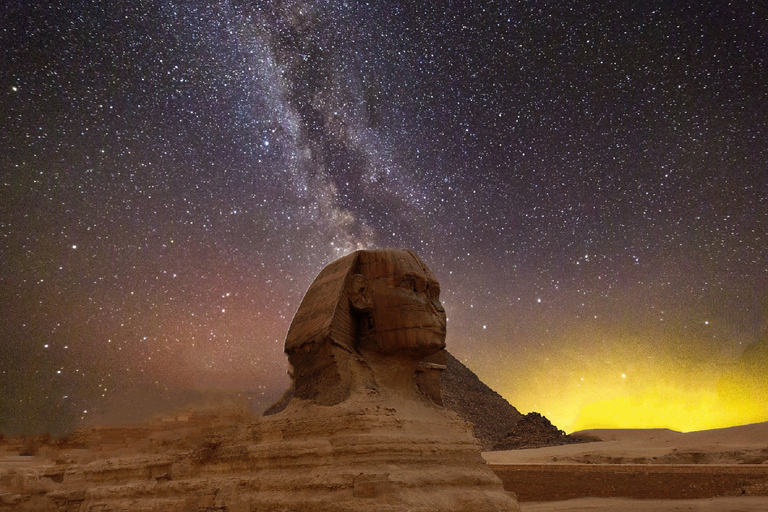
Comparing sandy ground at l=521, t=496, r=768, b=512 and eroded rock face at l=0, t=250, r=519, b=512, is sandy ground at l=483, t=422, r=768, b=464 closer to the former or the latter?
sandy ground at l=521, t=496, r=768, b=512

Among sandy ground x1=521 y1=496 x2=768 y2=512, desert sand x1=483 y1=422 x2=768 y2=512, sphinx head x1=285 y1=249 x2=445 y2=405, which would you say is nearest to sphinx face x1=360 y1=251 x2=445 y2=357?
sphinx head x1=285 y1=249 x2=445 y2=405

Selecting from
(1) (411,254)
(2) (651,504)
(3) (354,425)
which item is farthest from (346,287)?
(2) (651,504)

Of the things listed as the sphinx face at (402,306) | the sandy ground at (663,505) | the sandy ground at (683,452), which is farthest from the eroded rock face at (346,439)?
the sandy ground at (683,452)

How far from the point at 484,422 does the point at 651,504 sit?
23823mm

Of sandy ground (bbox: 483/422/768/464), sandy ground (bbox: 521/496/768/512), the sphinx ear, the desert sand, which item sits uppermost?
the sphinx ear

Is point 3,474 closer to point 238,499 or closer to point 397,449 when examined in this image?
point 238,499

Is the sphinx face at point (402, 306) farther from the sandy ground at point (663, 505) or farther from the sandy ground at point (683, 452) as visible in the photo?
the sandy ground at point (683, 452)

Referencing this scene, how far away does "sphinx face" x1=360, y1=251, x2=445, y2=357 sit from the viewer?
19.0ft

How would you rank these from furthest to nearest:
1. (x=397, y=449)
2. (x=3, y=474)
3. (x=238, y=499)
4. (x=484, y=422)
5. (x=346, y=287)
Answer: (x=484, y=422)
(x=3, y=474)
(x=346, y=287)
(x=238, y=499)
(x=397, y=449)

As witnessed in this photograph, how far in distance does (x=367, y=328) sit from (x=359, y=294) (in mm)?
381

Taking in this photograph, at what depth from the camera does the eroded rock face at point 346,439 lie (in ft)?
15.9

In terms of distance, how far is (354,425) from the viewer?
16.4 ft

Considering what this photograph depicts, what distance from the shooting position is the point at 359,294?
6.05 meters

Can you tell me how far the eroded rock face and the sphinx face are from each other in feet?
0.04
